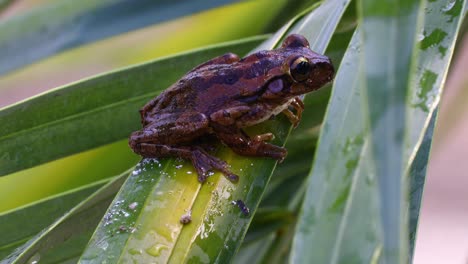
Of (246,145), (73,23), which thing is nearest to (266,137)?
(246,145)

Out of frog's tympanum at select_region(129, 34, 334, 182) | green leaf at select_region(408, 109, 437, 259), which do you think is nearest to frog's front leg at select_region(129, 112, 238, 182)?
frog's tympanum at select_region(129, 34, 334, 182)

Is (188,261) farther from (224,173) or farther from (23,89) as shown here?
(23,89)

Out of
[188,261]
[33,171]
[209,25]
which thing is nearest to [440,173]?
[209,25]

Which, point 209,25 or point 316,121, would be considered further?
point 209,25

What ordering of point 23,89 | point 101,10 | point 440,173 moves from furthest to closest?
1. point 23,89
2. point 440,173
3. point 101,10

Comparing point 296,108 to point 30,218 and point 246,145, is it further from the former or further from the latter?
point 30,218
